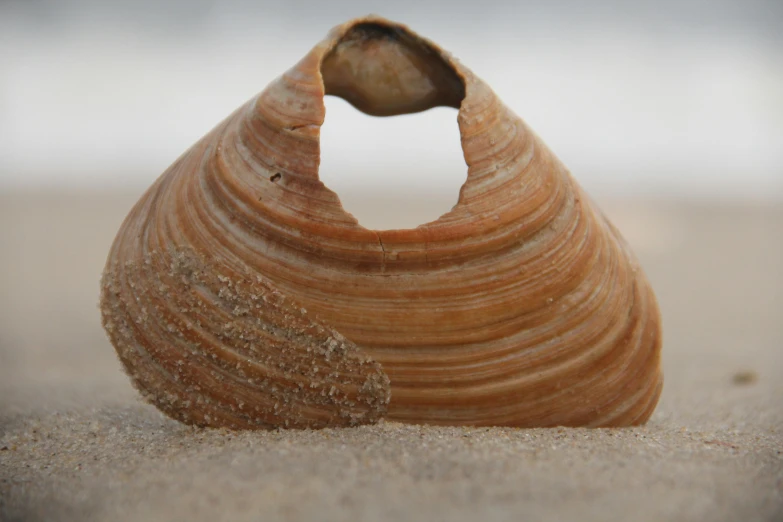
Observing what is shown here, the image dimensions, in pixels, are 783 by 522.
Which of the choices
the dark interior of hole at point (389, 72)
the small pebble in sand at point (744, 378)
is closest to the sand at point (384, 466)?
the small pebble in sand at point (744, 378)

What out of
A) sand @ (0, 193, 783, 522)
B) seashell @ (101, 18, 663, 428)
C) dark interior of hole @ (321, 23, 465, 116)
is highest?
dark interior of hole @ (321, 23, 465, 116)

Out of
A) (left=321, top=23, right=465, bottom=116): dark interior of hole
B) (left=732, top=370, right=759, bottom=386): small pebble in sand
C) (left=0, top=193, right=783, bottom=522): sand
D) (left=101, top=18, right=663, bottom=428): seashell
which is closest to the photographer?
(left=0, top=193, right=783, bottom=522): sand

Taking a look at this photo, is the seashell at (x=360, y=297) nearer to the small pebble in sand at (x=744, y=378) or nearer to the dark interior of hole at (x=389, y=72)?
the dark interior of hole at (x=389, y=72)

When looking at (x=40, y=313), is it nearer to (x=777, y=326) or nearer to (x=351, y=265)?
(x=351, y=265)

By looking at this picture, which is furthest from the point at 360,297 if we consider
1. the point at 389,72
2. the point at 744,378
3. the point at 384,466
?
the point at 744,378

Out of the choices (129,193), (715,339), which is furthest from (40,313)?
(129,193)

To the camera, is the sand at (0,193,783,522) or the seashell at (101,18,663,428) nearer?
the sand at (0,193,783,522)

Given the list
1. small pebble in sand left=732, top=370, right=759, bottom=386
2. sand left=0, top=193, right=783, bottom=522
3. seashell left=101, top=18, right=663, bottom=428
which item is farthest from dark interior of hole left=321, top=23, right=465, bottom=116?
small pebble in sand left=732, top=370, right=759, bottom=386

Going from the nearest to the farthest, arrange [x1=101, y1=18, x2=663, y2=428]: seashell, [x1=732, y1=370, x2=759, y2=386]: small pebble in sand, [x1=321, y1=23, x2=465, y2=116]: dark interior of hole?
[x1=101, y1=18, x2=663, y2=428]: seashell, [x1=321, y1=23, x2=465, y2=116]: dark interior of hole, [x1=732, y1=370, x2=759, y2=386]: small pebble in sand

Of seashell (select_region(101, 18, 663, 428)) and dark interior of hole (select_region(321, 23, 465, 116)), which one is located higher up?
dark interior of hole (select_region(321, 23, 465, 116))

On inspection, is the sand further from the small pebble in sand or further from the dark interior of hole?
the dark interior of hole
